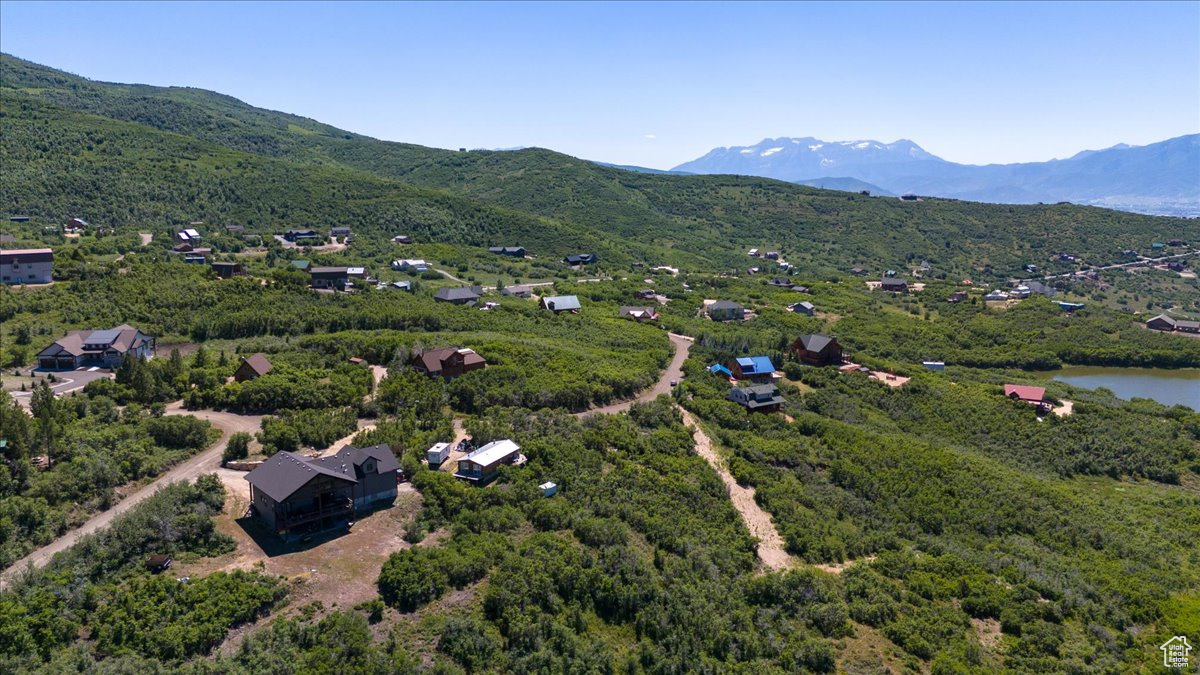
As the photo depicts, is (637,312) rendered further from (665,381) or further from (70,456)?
(70,456)

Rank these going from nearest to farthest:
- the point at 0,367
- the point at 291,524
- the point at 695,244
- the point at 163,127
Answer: the point at 291,524 < the point at 0,367 < the point at 695,244 < the point at 163,127

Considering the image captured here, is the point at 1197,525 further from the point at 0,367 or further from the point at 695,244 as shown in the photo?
the point at 695,244

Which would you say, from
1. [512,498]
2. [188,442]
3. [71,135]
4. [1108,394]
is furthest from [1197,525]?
[71,135]

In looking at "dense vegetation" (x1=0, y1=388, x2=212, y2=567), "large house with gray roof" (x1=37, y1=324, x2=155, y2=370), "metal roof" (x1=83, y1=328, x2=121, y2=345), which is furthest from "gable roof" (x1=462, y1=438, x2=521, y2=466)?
"metal roof" (x1=83, y1=328, x2=121, y2=345)

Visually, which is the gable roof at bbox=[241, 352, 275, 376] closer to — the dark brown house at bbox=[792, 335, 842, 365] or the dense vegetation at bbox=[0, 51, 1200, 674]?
the dense vegetation at bbox=[0, 51, 1200, 674]

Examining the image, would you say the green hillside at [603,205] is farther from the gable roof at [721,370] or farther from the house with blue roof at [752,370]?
the house with blue roof at [752,370]
